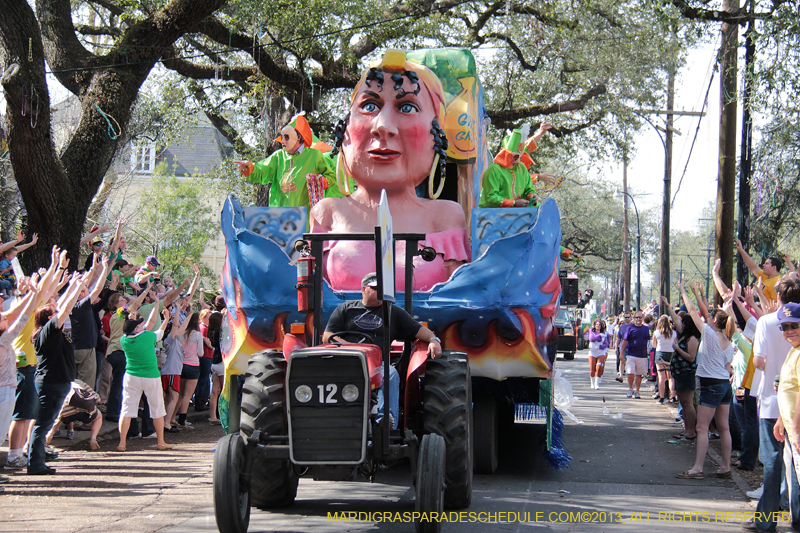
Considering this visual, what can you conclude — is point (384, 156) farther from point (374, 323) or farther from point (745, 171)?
point (745, 171)

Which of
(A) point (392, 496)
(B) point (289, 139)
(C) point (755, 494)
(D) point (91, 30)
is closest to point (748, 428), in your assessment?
(C) point (755, 494)

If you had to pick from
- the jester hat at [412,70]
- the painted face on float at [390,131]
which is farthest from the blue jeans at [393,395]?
the jester hat at [412,70]

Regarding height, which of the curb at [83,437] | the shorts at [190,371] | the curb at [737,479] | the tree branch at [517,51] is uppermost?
the tree branch at [517,51]

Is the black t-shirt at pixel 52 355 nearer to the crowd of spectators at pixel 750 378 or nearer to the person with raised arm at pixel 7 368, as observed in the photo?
the person with raised arm at pixel 7 368

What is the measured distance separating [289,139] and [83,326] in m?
3.25

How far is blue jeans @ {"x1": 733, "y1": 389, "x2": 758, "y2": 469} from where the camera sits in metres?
7.75

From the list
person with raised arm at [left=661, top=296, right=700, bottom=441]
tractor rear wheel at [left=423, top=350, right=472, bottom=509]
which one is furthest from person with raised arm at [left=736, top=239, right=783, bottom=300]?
tractor rear wheel at [left=423, top=350, right=472, bottom=509]

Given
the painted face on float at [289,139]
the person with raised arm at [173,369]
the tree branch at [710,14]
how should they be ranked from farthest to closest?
the tree branch at [710,14], the person with raised arm at [173,369], the painted face on float at [289,139]

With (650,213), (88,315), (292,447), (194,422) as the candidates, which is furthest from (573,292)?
(650,213)

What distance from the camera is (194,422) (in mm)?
12438

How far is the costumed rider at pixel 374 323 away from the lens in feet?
19.1

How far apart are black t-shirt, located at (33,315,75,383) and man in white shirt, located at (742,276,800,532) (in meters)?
6.04

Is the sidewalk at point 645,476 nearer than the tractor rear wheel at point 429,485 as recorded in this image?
No

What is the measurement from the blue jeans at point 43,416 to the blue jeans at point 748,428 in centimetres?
644
